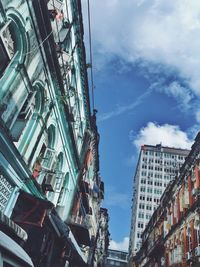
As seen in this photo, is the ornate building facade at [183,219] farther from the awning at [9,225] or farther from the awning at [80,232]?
the awning at [9,225]

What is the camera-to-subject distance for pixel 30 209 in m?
7.78

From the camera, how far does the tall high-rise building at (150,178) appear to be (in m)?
73.2

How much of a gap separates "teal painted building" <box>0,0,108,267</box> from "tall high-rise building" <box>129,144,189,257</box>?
208ft

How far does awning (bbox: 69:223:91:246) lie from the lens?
44.8 ft

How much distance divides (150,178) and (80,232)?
70.6 meters

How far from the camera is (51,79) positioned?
10188 millimetres

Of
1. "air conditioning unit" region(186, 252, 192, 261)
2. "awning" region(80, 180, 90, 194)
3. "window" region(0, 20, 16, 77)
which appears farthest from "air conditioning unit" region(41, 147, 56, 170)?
"air conditioning unit" region(186, 252, 192, 261)

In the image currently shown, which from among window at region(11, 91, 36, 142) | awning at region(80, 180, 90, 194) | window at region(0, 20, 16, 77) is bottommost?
window at region(11, 91, 36, 142)

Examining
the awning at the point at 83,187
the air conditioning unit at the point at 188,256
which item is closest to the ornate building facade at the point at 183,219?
the air conditioning unit at the point at 188,256

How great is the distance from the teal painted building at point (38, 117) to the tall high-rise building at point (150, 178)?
208 ft

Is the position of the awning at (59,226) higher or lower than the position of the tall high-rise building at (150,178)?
lower

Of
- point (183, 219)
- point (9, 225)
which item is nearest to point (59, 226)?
point (9, 225)

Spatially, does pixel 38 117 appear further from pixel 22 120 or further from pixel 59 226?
pixel 59 226

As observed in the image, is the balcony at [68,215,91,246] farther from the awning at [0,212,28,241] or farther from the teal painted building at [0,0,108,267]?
the awning at [0,212,28,241]
